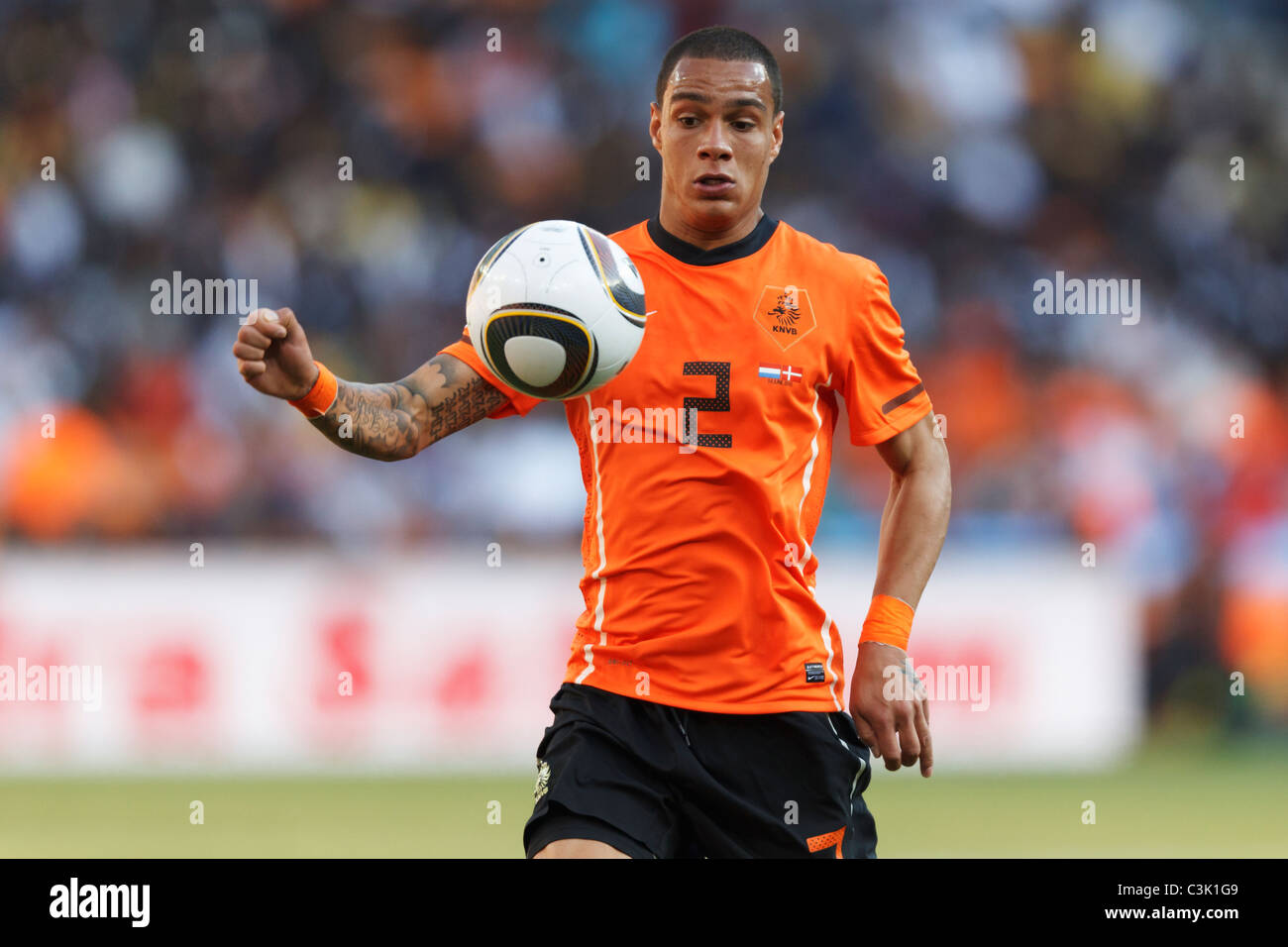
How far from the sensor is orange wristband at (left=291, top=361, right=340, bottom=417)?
12.5ft

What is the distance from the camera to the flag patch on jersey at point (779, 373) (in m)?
3.99

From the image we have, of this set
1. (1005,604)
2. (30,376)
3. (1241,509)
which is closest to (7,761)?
(30,376)

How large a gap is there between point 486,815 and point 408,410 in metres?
4.81

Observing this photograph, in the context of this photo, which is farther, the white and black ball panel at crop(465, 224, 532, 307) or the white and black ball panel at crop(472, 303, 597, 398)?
the white and black ball panel at crop(465, 224, 532, 307)

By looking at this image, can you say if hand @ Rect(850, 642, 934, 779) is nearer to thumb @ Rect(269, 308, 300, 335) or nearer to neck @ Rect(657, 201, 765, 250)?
neck @ Rect(657, 201, 765, 250)

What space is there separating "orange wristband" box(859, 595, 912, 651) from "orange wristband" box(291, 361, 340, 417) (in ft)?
4.65

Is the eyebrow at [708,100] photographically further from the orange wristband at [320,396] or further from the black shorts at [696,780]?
the black shorts at [696,780]

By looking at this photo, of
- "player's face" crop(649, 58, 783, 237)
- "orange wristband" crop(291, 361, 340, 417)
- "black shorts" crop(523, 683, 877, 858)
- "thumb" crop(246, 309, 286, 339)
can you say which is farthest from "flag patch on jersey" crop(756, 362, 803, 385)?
"thumb" crop(246, 309, 286, 339)

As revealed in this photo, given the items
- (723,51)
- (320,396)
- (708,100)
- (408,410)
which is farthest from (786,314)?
(320,396)

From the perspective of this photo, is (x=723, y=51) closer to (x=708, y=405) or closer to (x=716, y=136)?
(x=716, y=136)

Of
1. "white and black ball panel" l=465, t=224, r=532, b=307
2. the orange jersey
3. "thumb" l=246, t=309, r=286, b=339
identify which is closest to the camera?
"thumb" l=246, t=309, r=286, b=339

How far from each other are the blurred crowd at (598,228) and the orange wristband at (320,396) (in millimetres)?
6626

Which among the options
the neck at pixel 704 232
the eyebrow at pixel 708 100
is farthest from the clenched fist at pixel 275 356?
the eyebrow at pixel 708 100
